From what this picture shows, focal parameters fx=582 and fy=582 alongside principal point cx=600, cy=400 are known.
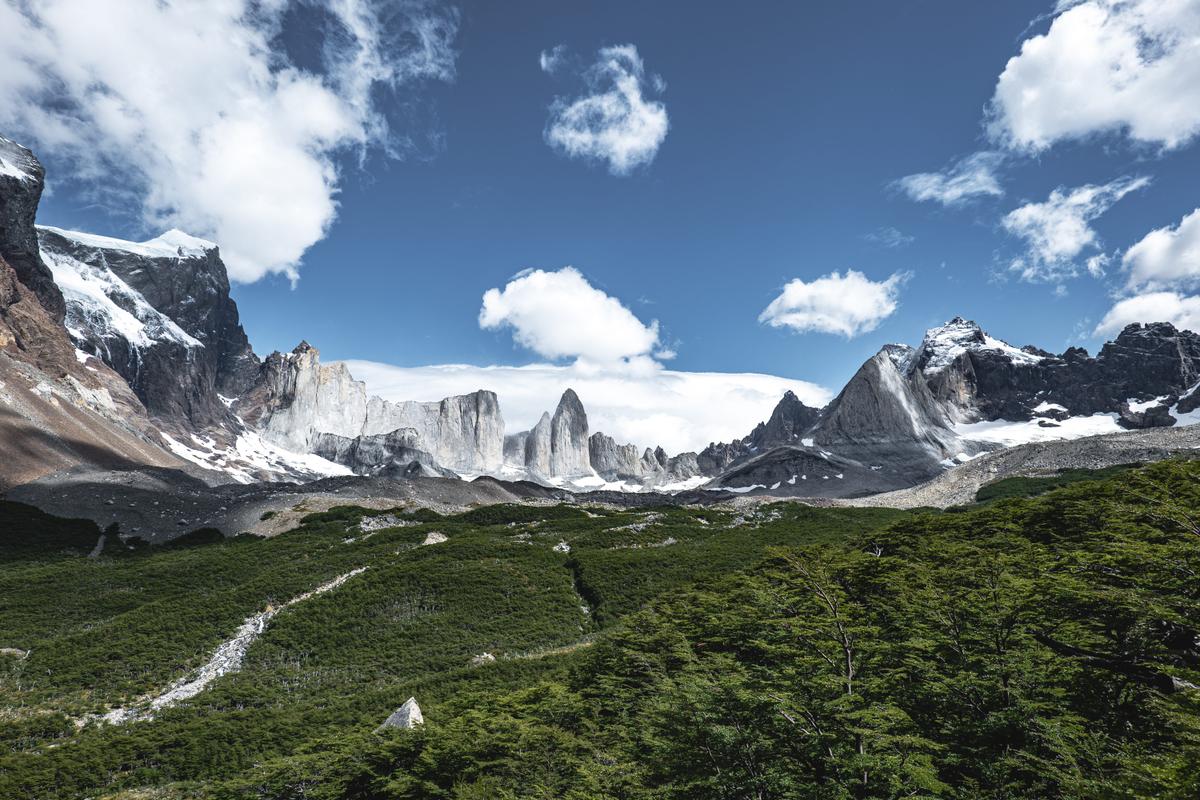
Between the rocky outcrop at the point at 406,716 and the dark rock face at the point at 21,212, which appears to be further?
the dark rock face at the point at 21,212

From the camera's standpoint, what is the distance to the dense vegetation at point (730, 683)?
1084cm

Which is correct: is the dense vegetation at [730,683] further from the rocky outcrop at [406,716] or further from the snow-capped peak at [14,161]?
the snow-capped peak at [14,161]

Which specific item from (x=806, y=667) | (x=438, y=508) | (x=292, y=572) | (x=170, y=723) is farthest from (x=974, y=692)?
(x=438, y=508)

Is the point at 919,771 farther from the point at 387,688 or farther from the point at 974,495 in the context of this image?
the point at 974,495

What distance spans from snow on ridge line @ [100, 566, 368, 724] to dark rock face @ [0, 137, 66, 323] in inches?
7282

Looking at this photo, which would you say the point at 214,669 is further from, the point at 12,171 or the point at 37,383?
the point at 12,171

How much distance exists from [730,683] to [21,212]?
22623 centimetres

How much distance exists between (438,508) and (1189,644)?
9141 centimetres

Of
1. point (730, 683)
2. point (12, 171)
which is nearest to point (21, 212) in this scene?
point (12, 171)

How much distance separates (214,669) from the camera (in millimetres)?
35000

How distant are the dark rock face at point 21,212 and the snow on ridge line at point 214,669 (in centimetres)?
18496

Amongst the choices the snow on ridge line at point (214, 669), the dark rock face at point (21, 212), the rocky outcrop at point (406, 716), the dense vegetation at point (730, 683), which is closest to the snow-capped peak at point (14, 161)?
the dark rock face at point (21, 212)

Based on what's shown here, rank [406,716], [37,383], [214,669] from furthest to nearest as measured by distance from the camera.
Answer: [37,383] → [214,669] → [406,716]

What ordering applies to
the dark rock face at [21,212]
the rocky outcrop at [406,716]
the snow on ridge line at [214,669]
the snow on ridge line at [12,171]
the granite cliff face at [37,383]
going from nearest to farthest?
1. the rocky outcrop at [406,716]
2. the snow on ridge line at [214,669]
3. the granite cliff face at [37,383]
4. the snow on ridge line at [12,171]
5. the dark rock face at [21,212]
